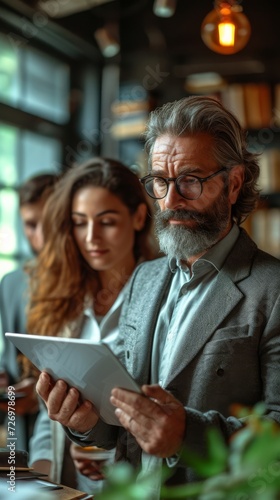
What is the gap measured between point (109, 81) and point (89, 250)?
2.73 metres

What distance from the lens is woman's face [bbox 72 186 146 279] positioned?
7.86ft

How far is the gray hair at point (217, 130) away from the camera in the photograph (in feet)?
5.71

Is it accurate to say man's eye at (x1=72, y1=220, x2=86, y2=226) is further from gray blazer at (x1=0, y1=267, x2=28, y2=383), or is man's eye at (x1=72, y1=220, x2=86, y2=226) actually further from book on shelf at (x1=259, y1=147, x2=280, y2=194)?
book on shelf at (x1=259, y1=147, x2=280, y2=194)

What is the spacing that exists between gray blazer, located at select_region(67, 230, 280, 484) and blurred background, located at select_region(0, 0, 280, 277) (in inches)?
99.6

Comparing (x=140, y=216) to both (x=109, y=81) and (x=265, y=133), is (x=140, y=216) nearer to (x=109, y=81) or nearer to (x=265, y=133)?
(x=265, y=133)

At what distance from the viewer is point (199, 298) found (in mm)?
1734

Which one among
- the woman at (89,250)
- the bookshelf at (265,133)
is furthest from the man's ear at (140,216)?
the bookshelf at (265,133)

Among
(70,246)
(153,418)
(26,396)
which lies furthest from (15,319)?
(153,418)

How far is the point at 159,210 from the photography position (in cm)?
182

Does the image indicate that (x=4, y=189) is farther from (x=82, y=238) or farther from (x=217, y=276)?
(x=217, y=276)

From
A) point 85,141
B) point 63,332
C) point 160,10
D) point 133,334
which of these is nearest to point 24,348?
point 133,334

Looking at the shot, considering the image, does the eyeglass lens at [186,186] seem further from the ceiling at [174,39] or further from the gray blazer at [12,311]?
the ceiling at [174,39]

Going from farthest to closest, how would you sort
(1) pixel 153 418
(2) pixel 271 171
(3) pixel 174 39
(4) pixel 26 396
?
(3) pixel 174 39 → (2) pixel 271 171 → (4) pixel 26 396 → (1) pixel 153 418

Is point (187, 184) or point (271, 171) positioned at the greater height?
point (271, 171)
